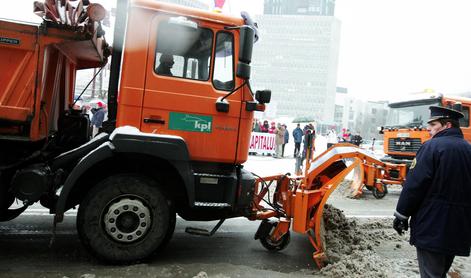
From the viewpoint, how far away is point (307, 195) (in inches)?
193

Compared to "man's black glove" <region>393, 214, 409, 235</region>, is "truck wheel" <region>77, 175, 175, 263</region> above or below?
below

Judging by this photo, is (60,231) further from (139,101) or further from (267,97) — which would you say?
(267,97)

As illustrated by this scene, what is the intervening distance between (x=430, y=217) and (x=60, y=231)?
467 cm

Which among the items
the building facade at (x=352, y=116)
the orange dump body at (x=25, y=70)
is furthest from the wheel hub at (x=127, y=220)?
the building facade at (x=352, y=116)

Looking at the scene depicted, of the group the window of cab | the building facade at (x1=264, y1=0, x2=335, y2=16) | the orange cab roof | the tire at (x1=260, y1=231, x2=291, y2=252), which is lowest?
the tire at (x1=260, y1=231, x2=291, y2=252)

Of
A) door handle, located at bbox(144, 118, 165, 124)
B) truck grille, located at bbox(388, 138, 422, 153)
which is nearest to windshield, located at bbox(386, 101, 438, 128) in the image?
truck grille, located at bbox(388, 138, 422, 153)

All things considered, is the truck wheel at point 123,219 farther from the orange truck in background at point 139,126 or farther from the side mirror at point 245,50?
the side mirror at point 245,50

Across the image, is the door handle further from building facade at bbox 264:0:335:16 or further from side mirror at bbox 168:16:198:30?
building facade at bbox 264:0:335:16

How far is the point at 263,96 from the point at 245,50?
57cm

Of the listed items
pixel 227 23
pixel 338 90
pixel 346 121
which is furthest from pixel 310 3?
pixel 227 23

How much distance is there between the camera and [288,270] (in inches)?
189

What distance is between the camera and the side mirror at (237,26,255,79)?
4.40 meters

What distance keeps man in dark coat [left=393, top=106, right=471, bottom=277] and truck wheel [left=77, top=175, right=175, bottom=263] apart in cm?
249

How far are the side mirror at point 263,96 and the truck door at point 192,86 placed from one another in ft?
0.72
